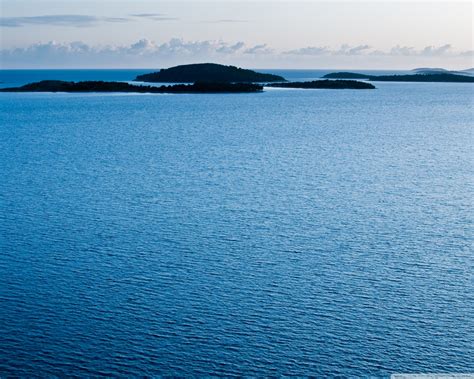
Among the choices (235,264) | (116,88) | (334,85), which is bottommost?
(235,264)

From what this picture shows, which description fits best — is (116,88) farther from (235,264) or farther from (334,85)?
(235,264)

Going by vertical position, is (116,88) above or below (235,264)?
above

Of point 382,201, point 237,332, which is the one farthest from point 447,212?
point 237,332

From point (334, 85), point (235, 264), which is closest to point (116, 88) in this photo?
point (334, 85)

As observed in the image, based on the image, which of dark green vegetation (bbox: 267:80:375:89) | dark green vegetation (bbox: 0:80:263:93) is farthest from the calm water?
dark green vegetation (bbox: 267:80:375:89)

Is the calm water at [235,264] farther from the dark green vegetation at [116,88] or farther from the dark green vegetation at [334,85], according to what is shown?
the dark green vegetation at [334,85]

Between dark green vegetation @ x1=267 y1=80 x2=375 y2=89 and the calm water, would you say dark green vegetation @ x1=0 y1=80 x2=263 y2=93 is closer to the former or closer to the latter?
dark green vegetation @ x1=267 y1=80 x2=375 y2=89

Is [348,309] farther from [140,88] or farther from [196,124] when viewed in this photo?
[140,88]

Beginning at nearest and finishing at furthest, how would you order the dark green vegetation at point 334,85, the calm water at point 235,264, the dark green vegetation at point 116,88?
the calm water at point 235,264 → the dark green vegetation at point 116,88 → the dark green vegetation at point 334,85

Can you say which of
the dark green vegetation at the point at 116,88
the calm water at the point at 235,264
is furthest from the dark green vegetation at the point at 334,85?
the calm water at the point at 235,264
